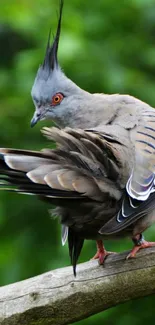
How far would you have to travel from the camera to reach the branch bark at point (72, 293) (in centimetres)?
497

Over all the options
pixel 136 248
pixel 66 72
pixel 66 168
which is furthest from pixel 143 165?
pixel 66 72

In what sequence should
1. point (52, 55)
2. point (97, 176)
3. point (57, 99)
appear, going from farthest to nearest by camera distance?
point (57, 99)
point (52, 55)
point (97, 176)

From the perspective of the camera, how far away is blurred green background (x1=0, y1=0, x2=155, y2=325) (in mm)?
6797

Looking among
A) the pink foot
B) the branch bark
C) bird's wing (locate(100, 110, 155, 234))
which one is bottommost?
the branch bark

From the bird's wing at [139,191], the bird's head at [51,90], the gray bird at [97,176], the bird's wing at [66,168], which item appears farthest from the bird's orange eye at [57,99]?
the bird's wing at [66,168]

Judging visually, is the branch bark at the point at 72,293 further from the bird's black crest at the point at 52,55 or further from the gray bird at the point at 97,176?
the bird's black crest at the point at 52,55

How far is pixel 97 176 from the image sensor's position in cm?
489

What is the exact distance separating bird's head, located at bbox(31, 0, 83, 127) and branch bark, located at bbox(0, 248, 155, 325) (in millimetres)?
1301

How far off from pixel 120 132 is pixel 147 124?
0.63 ft

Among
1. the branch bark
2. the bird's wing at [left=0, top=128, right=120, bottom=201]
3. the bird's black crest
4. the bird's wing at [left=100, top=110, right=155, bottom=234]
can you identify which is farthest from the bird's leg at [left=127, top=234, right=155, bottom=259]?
the bird's black crest

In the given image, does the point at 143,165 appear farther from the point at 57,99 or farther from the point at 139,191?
the point at 57,99

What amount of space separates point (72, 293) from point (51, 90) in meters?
1.60

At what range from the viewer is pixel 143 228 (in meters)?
Result: 5.22

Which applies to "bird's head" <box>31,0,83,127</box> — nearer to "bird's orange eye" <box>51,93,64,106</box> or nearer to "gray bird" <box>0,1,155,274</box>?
"bird's orange eye" <box>51,93,64,106</box>
